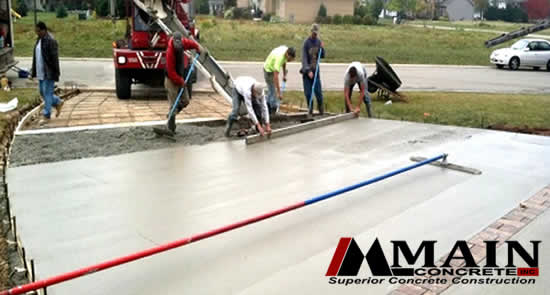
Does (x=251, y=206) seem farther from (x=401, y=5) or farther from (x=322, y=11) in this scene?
(x=401, y=5)

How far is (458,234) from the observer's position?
172 inches

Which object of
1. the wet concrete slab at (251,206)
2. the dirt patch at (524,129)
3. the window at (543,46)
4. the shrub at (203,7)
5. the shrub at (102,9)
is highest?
the shrub at (203,7)

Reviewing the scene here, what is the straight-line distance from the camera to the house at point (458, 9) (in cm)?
8175

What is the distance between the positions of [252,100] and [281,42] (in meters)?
22.5

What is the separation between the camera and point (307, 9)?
5091cm

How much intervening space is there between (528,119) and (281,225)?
7.41 metres

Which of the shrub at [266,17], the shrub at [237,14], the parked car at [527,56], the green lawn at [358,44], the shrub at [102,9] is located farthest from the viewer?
the shrub at [266,17]

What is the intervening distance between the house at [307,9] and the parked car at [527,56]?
29.9 m

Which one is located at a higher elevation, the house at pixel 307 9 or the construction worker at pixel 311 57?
the house at pixel 307 9

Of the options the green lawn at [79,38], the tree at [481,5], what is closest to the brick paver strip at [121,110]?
the green lawn at [79,38]

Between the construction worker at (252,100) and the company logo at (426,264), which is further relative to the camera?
the construction worker at (252,100)

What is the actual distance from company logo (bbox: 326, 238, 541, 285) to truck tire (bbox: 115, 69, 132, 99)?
24.9 ft

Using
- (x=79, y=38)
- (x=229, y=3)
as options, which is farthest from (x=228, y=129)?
(x=229, y=3)

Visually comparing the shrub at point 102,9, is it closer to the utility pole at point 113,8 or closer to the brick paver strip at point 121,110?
the utility pole at point 113,8
